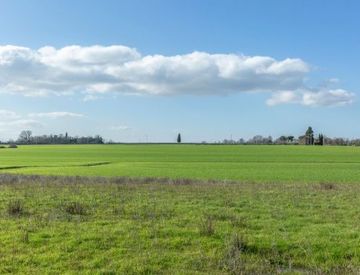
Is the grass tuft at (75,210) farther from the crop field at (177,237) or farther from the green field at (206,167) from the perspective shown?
the green field at (206,167)

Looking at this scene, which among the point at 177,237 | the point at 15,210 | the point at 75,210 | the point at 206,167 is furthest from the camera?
the point at 206,167

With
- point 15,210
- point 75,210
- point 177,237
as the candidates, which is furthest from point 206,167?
point 177,237

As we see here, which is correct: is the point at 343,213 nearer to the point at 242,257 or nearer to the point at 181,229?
the point at 181,229

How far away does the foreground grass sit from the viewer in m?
11.3

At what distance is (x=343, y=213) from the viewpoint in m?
19.7

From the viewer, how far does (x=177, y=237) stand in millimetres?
13914

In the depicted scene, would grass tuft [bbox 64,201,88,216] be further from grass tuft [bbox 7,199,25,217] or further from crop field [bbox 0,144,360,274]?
grass tuft [bbox 7,199,25,217]

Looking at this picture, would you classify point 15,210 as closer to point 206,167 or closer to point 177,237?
point 177,237

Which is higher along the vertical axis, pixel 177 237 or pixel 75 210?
pixel 75 210

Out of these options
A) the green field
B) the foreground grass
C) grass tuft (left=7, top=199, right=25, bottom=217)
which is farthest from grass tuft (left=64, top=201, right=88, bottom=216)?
the green field

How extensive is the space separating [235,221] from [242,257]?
4.88 meters

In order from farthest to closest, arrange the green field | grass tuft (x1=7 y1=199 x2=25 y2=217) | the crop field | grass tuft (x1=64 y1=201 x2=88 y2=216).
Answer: the green field → grass tuft (x1=64 y1=201 x2=88 y2=216) → grass tuft (x1=7 y1=199 x2=25 y2=217) → the crop field

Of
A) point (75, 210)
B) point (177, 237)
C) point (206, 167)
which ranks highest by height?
point (75, 210)

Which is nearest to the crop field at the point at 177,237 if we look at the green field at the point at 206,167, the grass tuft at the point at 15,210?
the grass tuft at the point at 15,210
